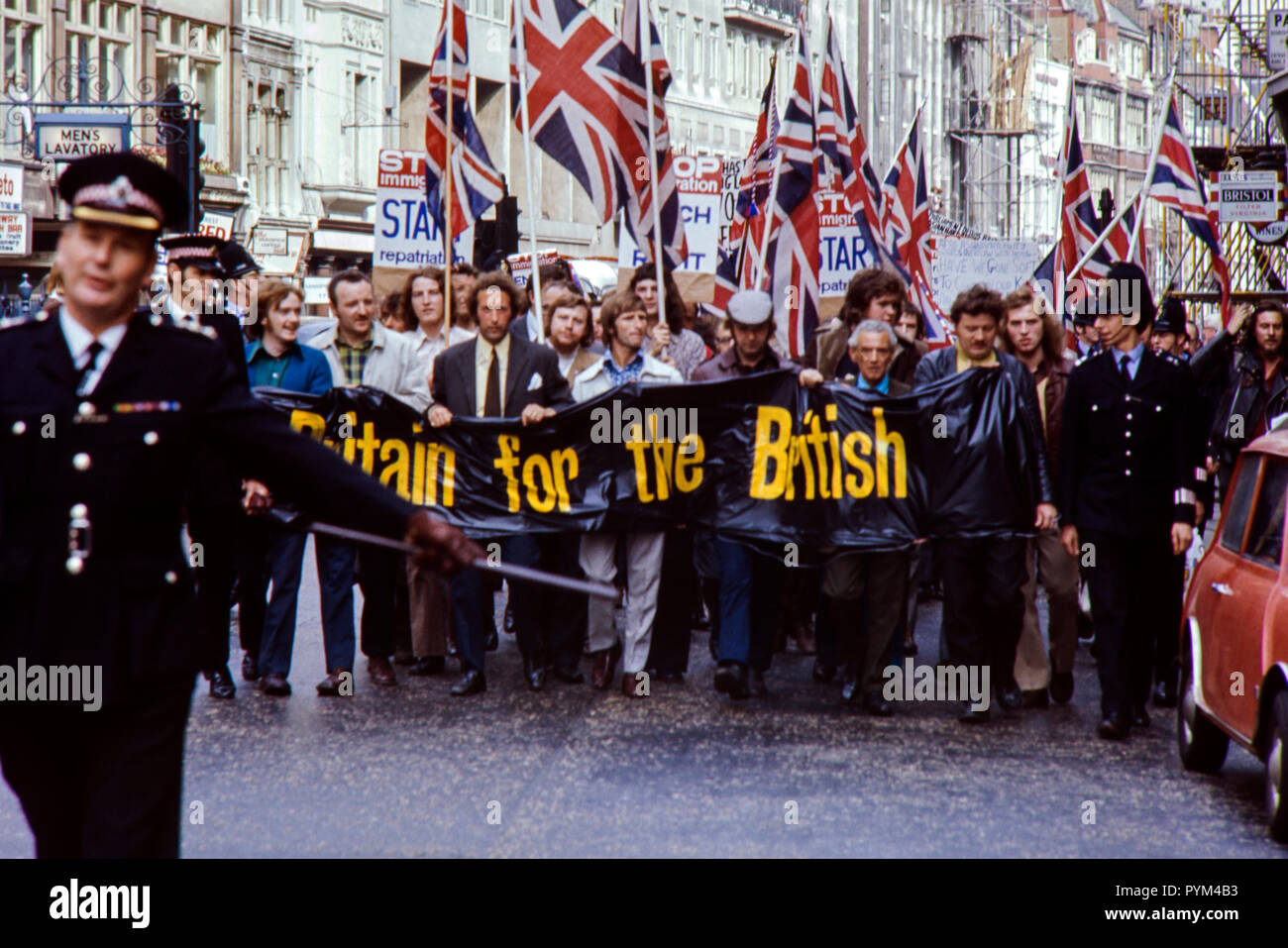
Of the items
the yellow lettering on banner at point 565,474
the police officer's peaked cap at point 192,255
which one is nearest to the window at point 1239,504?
the yellow lettering on banner at point 565,474

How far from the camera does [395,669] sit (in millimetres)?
11000

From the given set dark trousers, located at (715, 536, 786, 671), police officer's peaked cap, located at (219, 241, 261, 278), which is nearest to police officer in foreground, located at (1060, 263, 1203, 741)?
dark trousers, located at (715, 536, 786, 671)

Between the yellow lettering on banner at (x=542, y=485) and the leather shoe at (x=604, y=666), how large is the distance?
33.2 inches

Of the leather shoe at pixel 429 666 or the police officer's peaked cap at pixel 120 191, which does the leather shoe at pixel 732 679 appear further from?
the police officer's peaked cap at pixel 120 191

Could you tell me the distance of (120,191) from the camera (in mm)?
4223

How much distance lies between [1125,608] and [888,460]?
4.86 feet

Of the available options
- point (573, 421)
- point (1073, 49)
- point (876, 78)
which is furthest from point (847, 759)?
point (1073, 49)

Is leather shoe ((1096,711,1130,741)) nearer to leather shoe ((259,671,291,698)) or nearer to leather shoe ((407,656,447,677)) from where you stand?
leather shoe ((407,656,447,677))

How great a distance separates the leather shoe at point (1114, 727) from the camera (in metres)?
8.98

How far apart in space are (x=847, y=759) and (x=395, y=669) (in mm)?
3410

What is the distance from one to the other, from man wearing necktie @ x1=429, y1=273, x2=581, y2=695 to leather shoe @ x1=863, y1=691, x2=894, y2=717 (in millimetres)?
1687

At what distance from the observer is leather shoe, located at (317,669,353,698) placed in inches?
394

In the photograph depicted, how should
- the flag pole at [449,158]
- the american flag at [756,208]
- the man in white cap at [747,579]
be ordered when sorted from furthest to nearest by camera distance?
the american flag at [756,208] → the flag pole at [449,158] → the man in white cap at [747,579]
